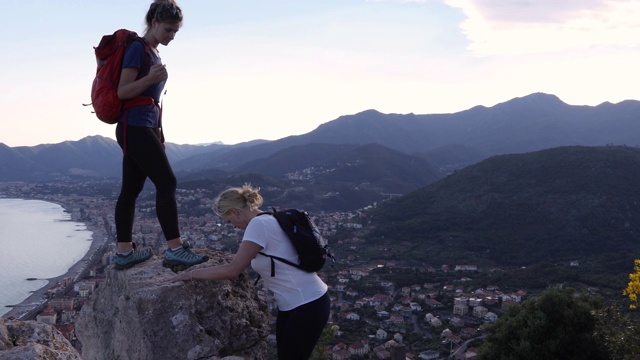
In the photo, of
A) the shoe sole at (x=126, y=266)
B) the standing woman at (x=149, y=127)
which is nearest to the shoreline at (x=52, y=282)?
the shoe sole at (x=126, y=266)

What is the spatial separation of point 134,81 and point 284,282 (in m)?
1.80

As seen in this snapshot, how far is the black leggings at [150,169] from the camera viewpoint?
3.94m

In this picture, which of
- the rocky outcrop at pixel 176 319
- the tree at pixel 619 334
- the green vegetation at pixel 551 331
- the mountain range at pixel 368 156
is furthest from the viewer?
the mountain range at pixel 368 156

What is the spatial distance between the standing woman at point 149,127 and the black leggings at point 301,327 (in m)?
1.18

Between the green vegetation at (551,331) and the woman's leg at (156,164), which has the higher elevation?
the woman's leg at (156,164)

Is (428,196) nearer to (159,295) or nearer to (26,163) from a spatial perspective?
(159,295)

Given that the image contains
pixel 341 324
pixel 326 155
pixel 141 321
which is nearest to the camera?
pixel 141 321

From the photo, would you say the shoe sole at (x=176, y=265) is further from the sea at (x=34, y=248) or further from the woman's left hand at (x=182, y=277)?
the sea at (x=34, y=248)

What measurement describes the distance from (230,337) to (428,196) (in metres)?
63.2

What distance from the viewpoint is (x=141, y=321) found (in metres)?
3.75

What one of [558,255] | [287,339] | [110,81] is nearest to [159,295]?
[287,339]

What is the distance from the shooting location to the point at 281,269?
10.8 feet

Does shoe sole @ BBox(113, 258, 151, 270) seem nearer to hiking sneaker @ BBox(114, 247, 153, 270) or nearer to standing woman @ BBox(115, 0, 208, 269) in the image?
hiking sneaker @ BBox(114, 247, 153, 270)

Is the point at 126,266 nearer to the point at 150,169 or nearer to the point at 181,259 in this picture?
the point at 181,259
